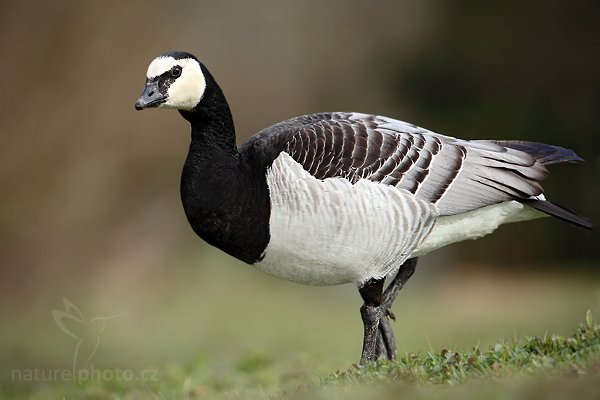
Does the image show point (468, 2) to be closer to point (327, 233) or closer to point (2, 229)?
point (2, 229)

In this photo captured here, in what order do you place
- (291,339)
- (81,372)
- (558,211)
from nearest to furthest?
1. (558,211)
2. (81,372)
3. (291,339)

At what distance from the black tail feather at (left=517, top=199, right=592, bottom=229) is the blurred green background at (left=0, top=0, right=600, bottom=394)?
206 inches

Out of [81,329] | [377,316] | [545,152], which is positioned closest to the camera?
[377,316]

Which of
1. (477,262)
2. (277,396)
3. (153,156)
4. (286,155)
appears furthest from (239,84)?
(277,396)

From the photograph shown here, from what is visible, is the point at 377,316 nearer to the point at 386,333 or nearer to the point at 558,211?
the point at 386,333

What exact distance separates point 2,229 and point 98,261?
159cm

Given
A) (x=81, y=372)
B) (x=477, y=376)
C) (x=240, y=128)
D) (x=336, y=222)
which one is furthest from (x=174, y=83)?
(x=240, y=128)

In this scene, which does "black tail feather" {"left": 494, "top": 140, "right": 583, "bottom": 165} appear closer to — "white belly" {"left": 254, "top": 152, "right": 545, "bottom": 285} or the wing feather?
the wing feather

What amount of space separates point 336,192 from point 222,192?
75cm

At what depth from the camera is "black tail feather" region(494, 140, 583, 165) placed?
612cm

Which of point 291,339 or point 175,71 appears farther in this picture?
point 291,339

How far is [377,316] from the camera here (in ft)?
18.4

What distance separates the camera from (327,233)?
5.30 meters

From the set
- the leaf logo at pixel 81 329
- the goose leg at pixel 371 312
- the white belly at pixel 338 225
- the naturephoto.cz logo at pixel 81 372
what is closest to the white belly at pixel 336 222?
the white belly at pixel 338 225
